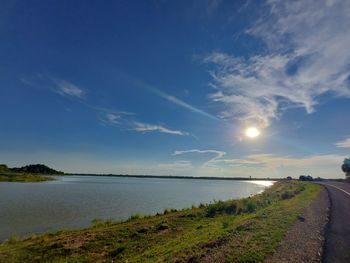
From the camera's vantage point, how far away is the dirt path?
34.4ft

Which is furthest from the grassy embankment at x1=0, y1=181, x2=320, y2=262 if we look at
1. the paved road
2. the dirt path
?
the paved road

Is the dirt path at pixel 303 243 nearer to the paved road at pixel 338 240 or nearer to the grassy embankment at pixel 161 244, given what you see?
the paved road at pixel 338 240

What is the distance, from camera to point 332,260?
33.6ft

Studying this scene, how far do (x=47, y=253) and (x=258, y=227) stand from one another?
40.1ft

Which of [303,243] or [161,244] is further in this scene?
[161,244]

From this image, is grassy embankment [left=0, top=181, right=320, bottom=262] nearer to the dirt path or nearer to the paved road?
the dirt path

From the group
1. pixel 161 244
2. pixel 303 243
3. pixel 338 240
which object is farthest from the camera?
pixel 161 244

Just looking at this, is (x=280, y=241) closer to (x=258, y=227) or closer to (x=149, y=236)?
(x=258, y=227)

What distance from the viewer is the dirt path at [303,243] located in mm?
10500

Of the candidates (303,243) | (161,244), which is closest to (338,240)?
(303,243)

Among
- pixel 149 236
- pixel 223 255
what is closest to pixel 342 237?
pixel 223 255

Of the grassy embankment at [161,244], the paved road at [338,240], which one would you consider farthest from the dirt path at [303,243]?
the grassy embankment at [161,244]

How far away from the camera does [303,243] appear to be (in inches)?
489

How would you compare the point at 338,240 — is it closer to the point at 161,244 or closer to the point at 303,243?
the point at 303,243
